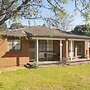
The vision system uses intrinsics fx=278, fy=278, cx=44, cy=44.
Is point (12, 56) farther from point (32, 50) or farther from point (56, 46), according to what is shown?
point (56, 46)

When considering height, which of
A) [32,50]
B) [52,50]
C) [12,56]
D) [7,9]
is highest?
[7,9]

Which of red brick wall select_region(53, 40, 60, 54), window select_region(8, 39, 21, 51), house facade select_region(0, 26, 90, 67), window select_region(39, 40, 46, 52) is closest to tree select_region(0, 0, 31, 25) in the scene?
house facade select_region(0, 26, 90, 67)

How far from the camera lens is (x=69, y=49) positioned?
127ft

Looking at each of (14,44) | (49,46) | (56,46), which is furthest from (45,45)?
(14,44)

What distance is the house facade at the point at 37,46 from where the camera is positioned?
29922mm

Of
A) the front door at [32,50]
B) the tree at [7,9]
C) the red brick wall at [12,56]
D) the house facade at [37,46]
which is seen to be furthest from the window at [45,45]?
the tree at [7,9]

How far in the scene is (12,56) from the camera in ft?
99.0

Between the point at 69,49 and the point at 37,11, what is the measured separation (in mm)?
22125

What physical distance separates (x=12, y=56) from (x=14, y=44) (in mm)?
1452

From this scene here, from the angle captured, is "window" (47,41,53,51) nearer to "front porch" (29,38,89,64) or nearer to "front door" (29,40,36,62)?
"front porch" (29,38,89,64)

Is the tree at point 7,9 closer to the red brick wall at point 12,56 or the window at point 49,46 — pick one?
the red brick wall at point 12,56

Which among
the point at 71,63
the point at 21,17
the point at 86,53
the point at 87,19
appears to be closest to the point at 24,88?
the point at 21,17

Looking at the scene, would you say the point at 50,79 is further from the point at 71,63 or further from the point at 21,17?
the point at 71,63

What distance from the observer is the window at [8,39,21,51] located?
3067cm
